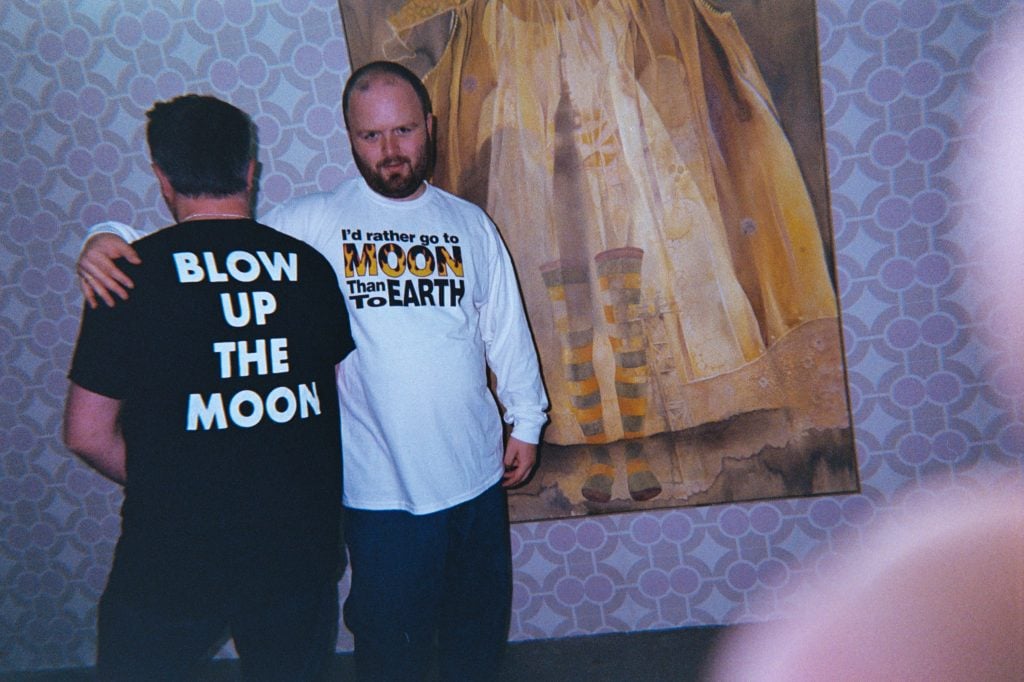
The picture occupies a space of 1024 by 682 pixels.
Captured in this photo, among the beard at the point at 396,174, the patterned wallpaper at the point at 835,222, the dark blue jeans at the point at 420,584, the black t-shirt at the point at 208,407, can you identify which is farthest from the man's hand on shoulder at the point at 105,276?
the patterned wallpaper at the point at 835,222

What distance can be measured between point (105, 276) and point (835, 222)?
1763mm

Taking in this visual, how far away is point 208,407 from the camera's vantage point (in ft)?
3.19

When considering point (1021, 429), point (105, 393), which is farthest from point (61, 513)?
point (1021, 429)

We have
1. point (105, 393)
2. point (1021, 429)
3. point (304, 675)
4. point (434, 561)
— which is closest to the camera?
Answer: point (105, 393)

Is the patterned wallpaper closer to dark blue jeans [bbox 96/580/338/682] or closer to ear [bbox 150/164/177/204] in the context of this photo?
ear [bbox 150/164/177/204]

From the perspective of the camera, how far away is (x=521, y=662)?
1.81 metres

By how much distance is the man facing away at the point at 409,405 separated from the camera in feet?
4.23

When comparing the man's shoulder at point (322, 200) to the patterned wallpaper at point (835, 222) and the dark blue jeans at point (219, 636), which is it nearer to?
the patterned wallpaper at point (835, 222)

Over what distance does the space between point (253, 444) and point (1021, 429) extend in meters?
2.04

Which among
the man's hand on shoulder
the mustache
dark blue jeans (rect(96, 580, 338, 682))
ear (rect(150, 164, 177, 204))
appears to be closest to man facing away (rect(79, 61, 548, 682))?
the mustache

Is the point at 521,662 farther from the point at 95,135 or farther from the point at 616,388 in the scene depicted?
the point at 95,135

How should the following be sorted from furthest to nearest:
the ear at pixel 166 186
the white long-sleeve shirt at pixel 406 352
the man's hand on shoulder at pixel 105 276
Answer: the white long-sleeve shirt at pixel 406 352
the ear at pixel 166 186
the man's hand on shoulder at pixel 105 276

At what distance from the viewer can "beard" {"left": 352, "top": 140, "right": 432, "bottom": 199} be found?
133 centimetres

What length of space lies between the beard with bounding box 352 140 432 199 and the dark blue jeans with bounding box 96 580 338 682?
2.76ft
